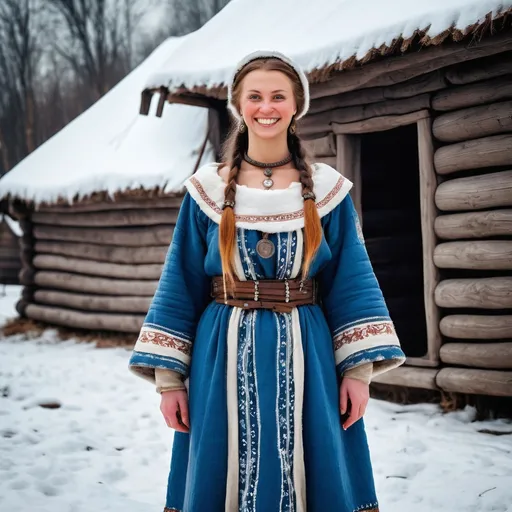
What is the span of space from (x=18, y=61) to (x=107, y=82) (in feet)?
8.53

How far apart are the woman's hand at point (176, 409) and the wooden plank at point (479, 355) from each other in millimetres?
2779

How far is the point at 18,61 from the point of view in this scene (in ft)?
61.0

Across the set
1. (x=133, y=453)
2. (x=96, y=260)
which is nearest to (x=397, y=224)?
(x=133, y=453)

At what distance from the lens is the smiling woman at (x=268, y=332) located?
6.16 ft

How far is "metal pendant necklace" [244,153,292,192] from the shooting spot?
6.61 ft

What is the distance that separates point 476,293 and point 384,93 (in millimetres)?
1610

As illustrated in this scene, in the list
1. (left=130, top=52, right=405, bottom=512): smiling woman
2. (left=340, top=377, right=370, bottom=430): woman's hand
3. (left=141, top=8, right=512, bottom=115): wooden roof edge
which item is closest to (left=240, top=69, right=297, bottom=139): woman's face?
(left=130, top=52, right=405, bottom=512): smiling woman

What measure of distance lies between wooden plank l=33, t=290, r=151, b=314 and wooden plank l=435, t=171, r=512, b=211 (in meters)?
3.71

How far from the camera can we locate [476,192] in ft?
13.9

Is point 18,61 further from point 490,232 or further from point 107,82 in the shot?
point 490,232

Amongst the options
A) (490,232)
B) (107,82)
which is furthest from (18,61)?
(490,232)

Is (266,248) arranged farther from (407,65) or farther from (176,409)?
(407,65)

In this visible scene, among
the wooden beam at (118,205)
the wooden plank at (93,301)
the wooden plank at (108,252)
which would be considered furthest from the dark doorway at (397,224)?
the wooden plank at (93,301)

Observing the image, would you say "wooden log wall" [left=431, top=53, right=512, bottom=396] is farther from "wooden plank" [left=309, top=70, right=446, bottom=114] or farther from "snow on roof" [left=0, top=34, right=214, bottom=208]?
"snow on roof" [left=0, top=34, right=214, bottom=208]
